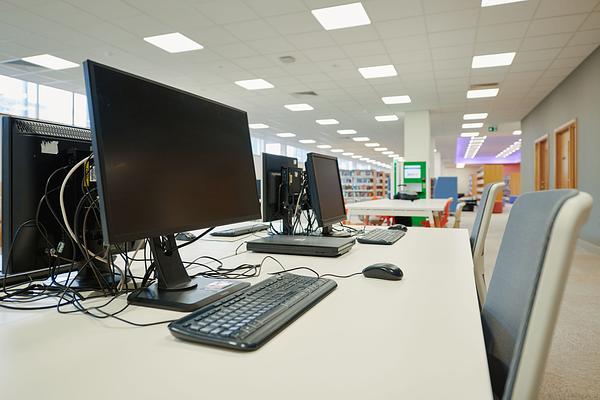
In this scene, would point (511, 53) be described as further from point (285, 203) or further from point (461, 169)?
point (461, 169)

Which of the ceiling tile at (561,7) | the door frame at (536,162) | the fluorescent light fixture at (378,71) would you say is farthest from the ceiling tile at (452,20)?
the door frame at (536,162)

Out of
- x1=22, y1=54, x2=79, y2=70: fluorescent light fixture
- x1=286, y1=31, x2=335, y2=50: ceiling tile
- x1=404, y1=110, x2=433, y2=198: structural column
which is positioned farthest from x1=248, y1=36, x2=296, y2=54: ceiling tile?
x1=404, y1=110, x2=433, y2=198: structural column

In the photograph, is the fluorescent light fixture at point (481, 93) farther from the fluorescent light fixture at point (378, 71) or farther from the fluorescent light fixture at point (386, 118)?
the fluorescent light fixture at point (386, 118)

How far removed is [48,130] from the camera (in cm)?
104

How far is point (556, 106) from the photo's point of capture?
734 cm

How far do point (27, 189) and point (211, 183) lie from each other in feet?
1.55

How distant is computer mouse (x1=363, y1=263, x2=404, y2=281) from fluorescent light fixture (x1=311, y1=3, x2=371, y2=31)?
365cm

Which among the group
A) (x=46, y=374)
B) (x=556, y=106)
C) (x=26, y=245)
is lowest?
(x=46, y=374)

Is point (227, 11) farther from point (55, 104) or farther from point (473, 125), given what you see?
point (473, 125)

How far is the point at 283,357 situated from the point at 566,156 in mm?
8006

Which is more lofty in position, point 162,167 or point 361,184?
point 361,184

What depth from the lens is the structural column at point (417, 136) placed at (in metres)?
9.23

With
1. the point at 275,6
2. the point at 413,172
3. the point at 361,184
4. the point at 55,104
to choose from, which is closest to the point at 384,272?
the point at 275,6

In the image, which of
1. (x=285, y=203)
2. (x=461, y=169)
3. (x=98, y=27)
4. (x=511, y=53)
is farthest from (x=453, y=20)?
(x=461, y=169)
